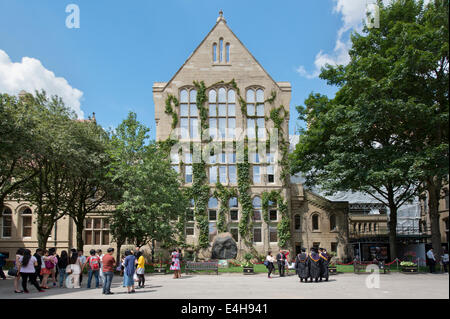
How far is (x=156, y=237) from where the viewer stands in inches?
1067

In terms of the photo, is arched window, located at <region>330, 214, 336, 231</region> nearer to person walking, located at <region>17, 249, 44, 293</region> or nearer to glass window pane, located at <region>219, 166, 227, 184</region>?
glass window pane, located at <region>219, 166, 227, 184</region>

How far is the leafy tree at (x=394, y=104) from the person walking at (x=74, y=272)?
1690cm

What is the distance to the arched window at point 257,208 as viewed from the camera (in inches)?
1477

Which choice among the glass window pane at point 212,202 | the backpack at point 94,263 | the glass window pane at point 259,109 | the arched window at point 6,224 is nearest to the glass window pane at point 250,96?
the glass window pane at point 259,109

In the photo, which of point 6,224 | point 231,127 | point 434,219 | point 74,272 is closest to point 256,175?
point 231,127

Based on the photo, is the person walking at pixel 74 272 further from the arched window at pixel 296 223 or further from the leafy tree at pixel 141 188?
the arched window at pixel 296 223

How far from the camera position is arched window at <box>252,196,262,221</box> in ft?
123

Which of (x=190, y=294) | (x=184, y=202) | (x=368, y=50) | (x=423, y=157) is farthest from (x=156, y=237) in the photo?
(x=368, y=50)

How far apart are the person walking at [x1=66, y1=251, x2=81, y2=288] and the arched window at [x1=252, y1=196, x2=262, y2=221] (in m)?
20.6

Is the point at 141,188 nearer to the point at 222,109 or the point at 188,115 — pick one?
the point at 188,115

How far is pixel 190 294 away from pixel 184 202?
15013mm

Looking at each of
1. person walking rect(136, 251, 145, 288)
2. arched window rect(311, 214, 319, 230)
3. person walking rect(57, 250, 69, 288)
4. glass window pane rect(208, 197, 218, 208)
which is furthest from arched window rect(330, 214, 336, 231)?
person walking rect(57, 250, 69, 288)

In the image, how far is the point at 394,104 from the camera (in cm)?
2366
